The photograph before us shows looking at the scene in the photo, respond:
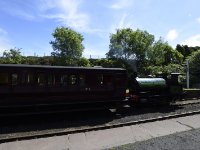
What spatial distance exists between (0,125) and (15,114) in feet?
2.84

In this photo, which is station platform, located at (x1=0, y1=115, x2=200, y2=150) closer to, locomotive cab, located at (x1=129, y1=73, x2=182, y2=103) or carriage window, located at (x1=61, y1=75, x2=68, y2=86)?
carriage window, located at (x1=61, y1=75, x2=68, y2=86)

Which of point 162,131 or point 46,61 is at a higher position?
point 46,61

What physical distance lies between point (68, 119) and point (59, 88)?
1636mm

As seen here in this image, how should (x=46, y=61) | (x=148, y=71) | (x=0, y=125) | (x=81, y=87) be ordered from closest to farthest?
1. (x=0, y=125)
2. (x=81, y=87)
3. (x=148, y=71)
4. (x=46, y=61)

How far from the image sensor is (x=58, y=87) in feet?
56.3

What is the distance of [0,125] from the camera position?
15.6m

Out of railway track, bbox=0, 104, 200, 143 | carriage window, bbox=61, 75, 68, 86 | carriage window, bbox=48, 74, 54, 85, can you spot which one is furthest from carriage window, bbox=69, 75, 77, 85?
railway track, bbox=0, 104, 200, 143

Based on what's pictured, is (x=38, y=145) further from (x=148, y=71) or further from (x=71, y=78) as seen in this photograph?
(x=148, y=71)

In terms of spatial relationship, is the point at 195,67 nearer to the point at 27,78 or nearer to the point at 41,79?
the point at 41,79

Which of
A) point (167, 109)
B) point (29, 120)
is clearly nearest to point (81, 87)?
point (29, 120)

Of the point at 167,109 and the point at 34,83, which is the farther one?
the point at 167,109

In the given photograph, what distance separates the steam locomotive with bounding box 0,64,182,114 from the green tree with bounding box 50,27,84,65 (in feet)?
142

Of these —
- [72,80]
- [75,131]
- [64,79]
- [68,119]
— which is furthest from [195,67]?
[75,131]

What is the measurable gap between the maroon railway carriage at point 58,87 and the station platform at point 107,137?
11.7 feet
